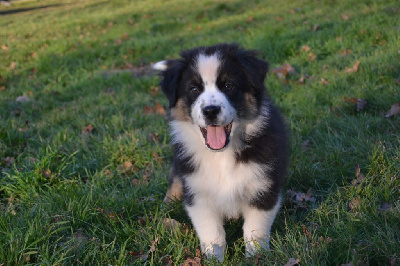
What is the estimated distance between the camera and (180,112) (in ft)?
8.80

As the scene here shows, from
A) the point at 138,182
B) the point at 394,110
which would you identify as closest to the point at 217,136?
the point at 138,182

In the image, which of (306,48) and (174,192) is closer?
(174,192)

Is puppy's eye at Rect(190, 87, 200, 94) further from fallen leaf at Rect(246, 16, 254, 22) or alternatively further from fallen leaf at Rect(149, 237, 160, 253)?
fallen leaf at Rect(246, 16, 254, 22)

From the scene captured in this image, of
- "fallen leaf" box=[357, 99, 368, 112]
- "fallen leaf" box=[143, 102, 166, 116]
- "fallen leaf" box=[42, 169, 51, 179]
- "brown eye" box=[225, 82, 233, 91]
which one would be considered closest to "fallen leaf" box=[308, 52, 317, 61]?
"fallen leaf" box=[357, 99, 368, 112]

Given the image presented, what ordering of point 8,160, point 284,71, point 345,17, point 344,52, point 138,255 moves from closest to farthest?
point 138,255 < point 8,160 < point 284,71 < point 344,52 < point 345,17

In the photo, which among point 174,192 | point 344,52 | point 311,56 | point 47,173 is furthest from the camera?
point 311,56

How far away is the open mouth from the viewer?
2.46 metres

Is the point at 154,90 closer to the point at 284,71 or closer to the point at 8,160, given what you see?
the point at 284,71

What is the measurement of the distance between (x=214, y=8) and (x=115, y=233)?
9715 mm

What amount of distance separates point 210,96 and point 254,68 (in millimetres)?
385

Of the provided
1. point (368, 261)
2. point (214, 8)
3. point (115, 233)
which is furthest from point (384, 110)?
point (214, 8)

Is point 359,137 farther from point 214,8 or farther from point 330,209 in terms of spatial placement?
point 214,8

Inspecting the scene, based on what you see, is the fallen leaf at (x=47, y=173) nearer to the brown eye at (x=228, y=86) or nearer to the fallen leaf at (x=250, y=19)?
the brown eye at (x=228, y=86)

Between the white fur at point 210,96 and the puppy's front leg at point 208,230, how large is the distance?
1.82 feet
